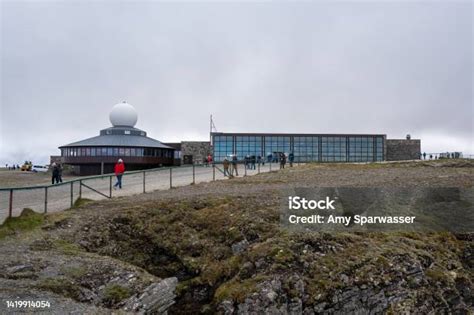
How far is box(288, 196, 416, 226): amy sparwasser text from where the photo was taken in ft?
39.4

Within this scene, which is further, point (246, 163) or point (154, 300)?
point (246, 163)

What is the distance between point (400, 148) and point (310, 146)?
44.3 feet

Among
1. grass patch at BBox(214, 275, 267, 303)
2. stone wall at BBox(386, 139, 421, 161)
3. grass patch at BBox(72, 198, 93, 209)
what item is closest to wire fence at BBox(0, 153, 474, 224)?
grass patch at BBox(72, 198, 93, 209)

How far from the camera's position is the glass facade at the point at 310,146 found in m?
56.1

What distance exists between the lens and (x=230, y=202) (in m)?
14.1

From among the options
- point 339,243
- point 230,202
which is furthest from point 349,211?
point 230,202

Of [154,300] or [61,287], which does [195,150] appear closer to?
[154,300]

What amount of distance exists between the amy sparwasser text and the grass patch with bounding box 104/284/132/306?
17.8 feet

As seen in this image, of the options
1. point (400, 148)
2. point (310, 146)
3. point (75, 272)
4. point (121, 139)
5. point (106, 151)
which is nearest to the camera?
point (75, 272)

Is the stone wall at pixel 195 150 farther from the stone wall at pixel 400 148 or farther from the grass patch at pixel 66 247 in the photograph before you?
the grass patch at pixel 66 247

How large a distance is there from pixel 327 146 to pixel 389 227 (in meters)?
45.5

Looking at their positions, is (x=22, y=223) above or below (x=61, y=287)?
above

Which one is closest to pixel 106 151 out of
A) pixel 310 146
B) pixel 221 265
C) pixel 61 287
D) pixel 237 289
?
pixel 310 146

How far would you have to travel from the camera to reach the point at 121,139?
48250 millimetres
